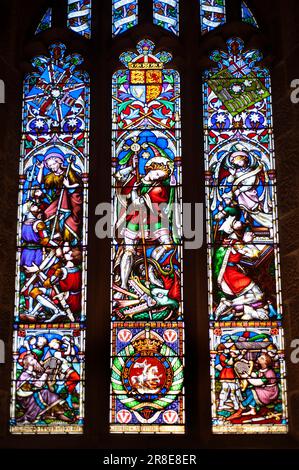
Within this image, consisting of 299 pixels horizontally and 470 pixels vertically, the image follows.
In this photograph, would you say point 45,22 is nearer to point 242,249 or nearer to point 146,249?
point 146,249

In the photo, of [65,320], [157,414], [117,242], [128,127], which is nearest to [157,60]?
[128,127]

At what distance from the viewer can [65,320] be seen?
752 centimetres

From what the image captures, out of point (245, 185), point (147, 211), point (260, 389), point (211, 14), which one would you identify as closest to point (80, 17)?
point (211, 14)

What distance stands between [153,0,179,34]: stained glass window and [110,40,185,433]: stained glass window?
221 mm

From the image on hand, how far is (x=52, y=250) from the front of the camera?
306 inches

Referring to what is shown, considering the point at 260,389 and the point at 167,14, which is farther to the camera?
the point at 167,14

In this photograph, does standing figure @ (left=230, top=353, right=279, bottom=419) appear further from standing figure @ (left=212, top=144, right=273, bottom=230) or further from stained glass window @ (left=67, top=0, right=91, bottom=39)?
stained glass window @ (left=67, top=0, right=91, bottom=39)

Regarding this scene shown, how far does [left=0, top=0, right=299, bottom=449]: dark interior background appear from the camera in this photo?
7.16 metres

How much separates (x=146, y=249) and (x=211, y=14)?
2.21 m

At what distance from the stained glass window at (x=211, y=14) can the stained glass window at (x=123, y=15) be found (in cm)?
57

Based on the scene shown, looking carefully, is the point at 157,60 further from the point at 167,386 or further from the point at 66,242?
the point at 167,386

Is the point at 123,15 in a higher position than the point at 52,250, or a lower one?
higher

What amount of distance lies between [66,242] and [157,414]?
1.51m

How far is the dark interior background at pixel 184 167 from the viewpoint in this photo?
7.16m
